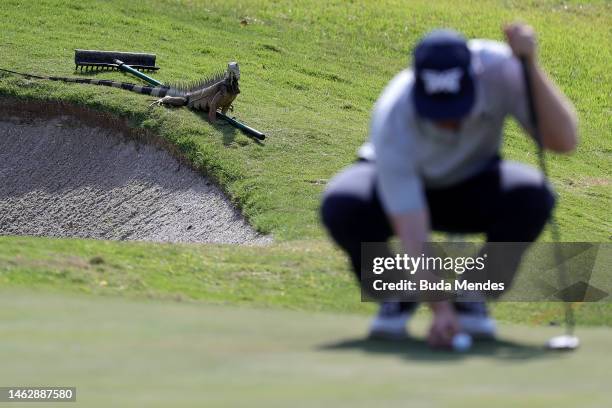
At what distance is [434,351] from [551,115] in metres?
1.38

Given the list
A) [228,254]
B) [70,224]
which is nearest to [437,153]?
[228,254]

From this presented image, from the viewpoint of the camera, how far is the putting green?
474 centimetres

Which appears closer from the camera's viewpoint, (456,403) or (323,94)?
(456,403)

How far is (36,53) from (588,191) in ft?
41.2

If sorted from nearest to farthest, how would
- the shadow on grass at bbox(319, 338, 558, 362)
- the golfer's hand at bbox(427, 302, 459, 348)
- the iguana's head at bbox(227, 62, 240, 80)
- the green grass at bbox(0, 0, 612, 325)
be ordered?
the shadow on grass at bbox(319, 338, 558, 362), the golfer's hand at bbox(427, 302, 459, 348), the green grass at bbox(0, 0, 612, 325), the iguana's head at bbox(227, 62, 240, 80)

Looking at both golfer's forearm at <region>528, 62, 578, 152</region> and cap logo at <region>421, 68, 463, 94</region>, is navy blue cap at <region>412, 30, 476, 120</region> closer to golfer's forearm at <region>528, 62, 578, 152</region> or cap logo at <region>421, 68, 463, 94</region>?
cap logo at <region>421, 68, 463, 94</region>

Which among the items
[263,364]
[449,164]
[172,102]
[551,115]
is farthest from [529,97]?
[172,102]

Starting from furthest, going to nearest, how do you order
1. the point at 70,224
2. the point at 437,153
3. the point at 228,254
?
1. the point at 70,224
2. the point at 228,254
3. the point at 437,153

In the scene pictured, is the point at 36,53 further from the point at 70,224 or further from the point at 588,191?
the point at 588,191

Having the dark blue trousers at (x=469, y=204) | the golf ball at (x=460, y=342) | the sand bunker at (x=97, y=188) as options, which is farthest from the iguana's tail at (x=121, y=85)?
the golf ball at (x=460, y=342)

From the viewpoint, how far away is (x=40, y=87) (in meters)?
23.2

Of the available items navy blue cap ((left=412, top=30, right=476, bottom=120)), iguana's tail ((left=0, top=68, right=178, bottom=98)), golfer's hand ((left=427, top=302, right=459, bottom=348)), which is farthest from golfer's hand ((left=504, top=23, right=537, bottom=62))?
iguana's tail ((left=0, top=68, right=178, bottom=98))

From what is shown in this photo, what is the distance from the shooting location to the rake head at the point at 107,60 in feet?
81.3

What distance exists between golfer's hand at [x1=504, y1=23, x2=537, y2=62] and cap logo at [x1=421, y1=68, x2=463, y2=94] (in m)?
0.52
